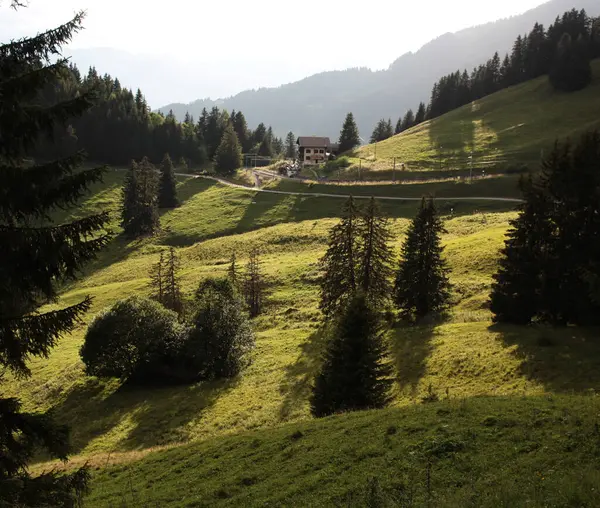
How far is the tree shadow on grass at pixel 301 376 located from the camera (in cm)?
2825

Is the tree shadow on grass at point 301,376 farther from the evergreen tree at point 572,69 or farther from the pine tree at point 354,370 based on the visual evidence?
the evergreen tree at point 572,69

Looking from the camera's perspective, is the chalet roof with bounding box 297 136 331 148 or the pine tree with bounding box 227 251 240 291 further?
the chalet roof with bounding box 297 136 331 148

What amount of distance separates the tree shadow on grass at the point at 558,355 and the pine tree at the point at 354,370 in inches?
310

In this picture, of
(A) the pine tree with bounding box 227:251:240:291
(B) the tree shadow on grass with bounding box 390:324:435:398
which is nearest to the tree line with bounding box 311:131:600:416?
(B) the tree shadow on grass with bounding box 390:324:435:398

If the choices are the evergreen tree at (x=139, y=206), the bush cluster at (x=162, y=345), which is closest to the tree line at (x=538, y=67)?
the evergreen tree at (x=139, y=206)

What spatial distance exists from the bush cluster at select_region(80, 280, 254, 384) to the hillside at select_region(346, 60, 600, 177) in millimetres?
78844

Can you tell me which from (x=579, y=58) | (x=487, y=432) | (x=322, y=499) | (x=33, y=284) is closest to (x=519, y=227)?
(x=487, y=432)

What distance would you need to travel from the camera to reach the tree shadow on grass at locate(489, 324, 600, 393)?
21672 mm

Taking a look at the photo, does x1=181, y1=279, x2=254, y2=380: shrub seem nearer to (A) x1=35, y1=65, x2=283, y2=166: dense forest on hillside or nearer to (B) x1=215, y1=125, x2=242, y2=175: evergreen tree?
(B) x1=215, y1=125, x2=242, y2=175: evergreen tree

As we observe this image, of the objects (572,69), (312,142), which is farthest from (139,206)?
(572,69)

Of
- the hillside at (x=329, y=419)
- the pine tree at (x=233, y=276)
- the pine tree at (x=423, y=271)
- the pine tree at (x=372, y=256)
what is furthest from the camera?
the pine tree at (x=233, y=276)

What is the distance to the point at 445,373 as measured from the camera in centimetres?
2700

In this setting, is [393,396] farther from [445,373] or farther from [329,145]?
[329,145]

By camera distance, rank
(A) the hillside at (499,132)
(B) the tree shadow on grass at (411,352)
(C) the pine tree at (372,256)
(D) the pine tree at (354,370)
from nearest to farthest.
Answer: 1. (D) the pine tree at (354,370)
2. (B) the tree shadow on grass at (411,352)
3. (C) the pine tree at (372,256)
4. (A) the hillside at (499,132)
